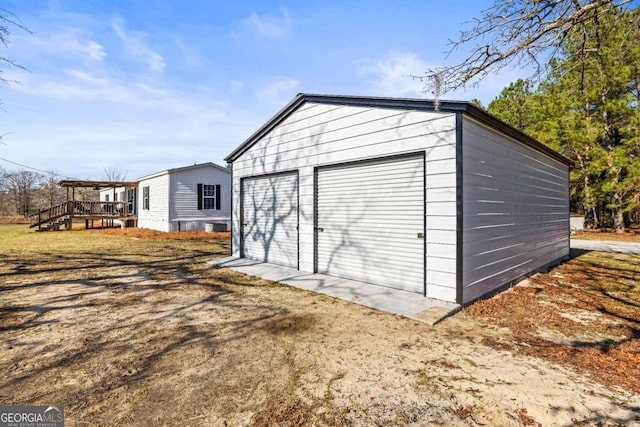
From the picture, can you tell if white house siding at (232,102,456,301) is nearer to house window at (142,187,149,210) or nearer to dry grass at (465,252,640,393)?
dry grass at (465,252,640,393)

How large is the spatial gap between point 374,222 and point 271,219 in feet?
11.3

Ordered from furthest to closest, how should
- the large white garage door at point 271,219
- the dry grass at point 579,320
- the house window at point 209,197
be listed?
the house window at point 209,197, the large white garage door at point 271,219, the dry grass at point 579,320

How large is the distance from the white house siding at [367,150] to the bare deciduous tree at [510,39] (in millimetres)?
659

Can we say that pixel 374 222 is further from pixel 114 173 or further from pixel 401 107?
pixel 114 173

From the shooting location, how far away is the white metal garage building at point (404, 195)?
5.04m

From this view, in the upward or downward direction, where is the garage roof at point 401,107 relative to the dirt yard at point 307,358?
upward

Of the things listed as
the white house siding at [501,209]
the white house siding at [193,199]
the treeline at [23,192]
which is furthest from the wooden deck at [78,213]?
the treeline at [23,192]

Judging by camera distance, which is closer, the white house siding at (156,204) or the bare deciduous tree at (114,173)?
the white house siding at (156,204)

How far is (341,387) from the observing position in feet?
8.79

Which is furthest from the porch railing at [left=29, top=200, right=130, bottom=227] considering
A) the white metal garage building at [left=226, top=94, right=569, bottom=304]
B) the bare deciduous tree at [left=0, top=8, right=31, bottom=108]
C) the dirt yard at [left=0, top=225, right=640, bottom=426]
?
the white metal garage building at [left=226, top=94, right=569, bottom=304]

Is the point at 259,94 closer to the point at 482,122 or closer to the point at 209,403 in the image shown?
the point at 482,122

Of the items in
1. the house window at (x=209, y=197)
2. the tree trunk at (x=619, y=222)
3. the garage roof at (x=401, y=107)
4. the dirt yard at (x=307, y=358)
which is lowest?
the dirt yard at (x=307, y=358)

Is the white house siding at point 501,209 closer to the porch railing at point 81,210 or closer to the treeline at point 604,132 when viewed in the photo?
the treeline at point 604,132

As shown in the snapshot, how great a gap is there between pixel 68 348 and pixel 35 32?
5.91m
